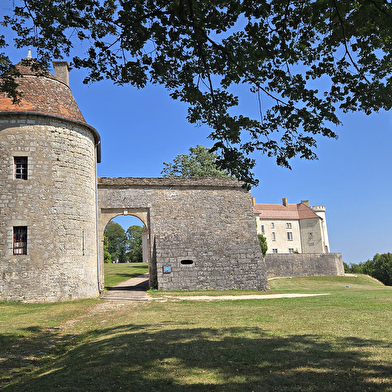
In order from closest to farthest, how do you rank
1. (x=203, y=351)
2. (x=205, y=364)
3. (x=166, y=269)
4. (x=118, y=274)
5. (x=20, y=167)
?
(x=205, y=364), (x=203, y=351), (x=20, y=167), (x=166, y=269), (x=118, y=274)

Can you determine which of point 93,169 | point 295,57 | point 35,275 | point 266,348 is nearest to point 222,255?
point 93,169

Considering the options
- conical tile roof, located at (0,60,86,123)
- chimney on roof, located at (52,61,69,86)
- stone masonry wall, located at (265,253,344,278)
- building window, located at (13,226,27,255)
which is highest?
chimney on roof, located at (52,61,69,86)

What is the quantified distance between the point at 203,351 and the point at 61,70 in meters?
16.0

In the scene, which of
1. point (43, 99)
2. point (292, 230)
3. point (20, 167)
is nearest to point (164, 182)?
point (43, 99)

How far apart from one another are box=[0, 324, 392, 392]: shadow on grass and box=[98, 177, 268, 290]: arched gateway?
10529 millimetres

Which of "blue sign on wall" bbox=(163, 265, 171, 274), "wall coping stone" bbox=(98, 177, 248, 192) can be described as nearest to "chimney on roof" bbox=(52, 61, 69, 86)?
"wall coping stone" bbox=(98, 177, 248, 192)

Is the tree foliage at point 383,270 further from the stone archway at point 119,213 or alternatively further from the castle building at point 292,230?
the stone archway at point 119,213

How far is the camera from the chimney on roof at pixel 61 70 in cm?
1692

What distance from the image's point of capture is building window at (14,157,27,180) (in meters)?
13.9

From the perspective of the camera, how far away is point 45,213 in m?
13.7

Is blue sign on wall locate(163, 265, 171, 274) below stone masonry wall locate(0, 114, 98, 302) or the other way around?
below

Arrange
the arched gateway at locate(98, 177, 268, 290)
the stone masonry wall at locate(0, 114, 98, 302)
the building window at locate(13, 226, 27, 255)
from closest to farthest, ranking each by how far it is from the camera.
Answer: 1. the stone masonry wall at locate(0, 114, 98, 302)
2. the building window at locate(13, 226, 27, 255)
3. the arched gateway at locate(98, 177, 268, 290)

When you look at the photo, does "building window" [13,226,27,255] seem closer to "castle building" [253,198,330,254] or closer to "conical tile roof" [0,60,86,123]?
"conical tile roof" [0,60,86,123]

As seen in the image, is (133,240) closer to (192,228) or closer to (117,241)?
(117,241)
